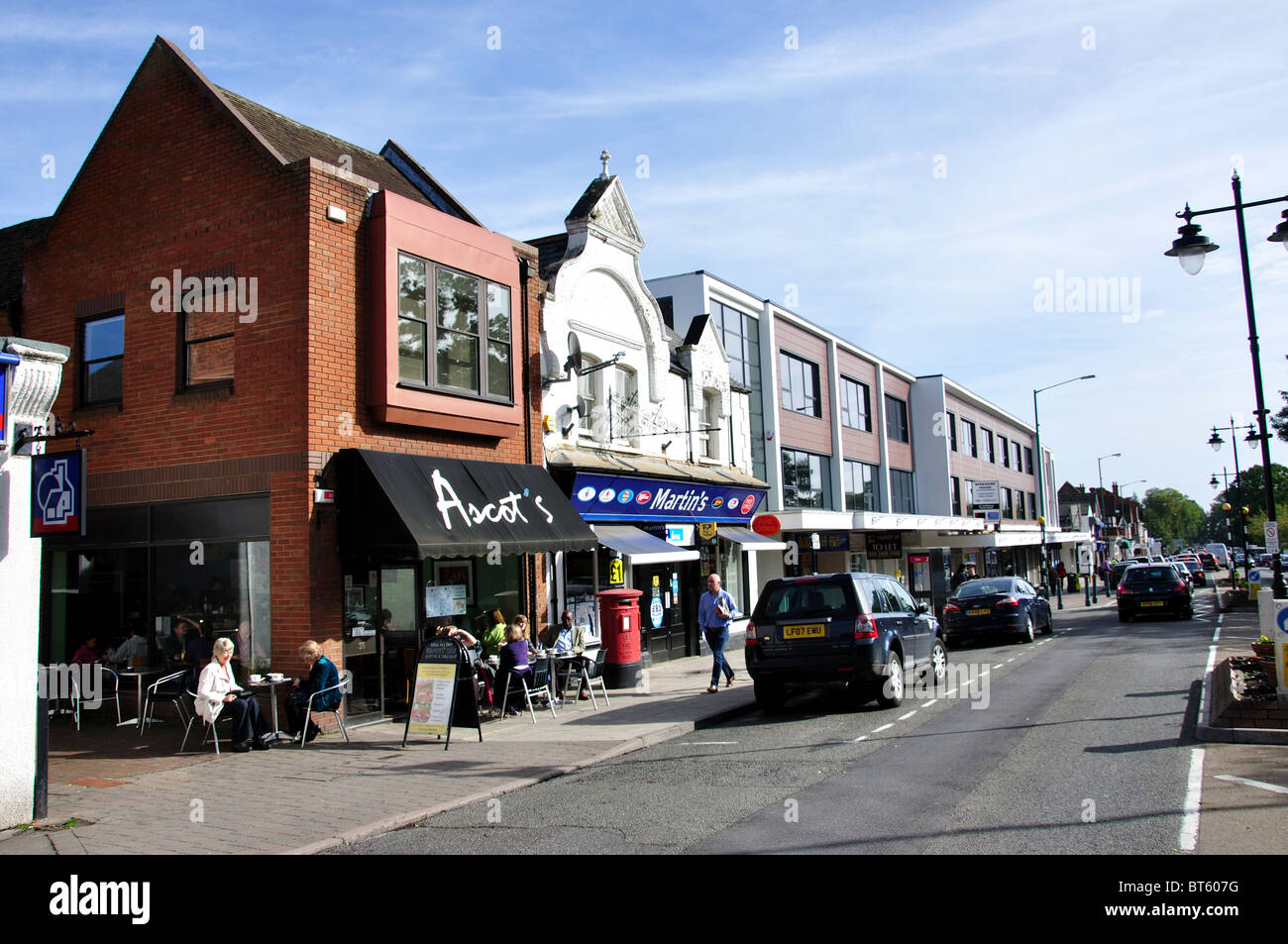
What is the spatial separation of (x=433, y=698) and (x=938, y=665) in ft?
27.1

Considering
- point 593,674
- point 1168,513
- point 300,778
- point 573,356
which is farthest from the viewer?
point 1168,513

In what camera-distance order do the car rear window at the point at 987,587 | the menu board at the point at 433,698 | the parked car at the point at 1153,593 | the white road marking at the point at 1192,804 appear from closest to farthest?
the white road marking at the point at 1192,804, the menu board at the point at 433,698, the car rear window at the point at 987,587, the parked car at the point at 1153,593

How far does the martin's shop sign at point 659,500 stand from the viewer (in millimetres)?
16500

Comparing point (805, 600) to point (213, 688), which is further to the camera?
point (805, 600)

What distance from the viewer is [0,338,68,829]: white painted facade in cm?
740

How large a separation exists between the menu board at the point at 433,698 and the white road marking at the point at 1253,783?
724 centimetres

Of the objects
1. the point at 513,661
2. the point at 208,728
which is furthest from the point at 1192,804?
the point at 208,728

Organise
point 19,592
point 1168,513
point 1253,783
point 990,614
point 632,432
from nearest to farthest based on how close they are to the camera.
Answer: point 1253,783 → point 19,592 → point 632,432 → point 990,614 → point 1168,513

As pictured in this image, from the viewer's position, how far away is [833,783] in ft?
26.4

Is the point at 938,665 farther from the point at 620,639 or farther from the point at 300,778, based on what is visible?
the point at 300,778

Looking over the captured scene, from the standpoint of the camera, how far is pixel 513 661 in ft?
40.6

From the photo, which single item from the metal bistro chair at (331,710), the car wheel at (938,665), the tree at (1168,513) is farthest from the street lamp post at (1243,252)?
the tree at (1168,513)

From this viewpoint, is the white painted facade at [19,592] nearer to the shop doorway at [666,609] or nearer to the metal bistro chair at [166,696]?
the metal bistro chair at [166,696]

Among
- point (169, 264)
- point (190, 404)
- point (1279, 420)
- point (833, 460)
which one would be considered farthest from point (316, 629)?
point (1279, 420)
